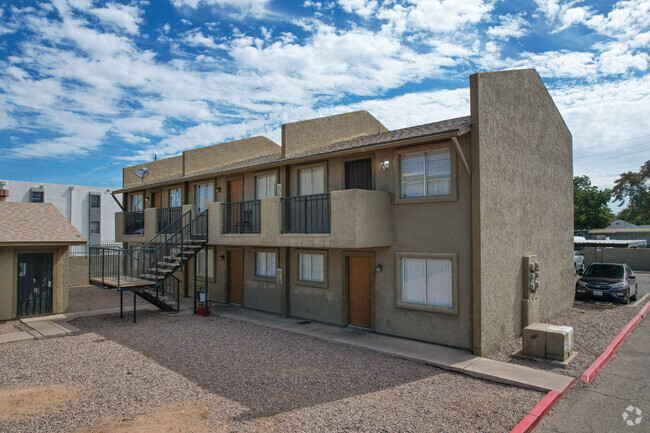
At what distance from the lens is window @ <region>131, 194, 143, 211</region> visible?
22.4 m

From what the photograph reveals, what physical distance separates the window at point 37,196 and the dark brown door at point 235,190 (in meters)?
30.5

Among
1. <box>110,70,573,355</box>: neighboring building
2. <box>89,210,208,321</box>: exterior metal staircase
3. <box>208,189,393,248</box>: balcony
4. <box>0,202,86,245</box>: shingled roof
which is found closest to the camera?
<box>110,70,573,355</box>: neighboring building

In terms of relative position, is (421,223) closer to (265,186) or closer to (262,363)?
(262,363)

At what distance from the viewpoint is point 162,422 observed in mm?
6184

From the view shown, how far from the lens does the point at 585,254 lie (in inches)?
1207

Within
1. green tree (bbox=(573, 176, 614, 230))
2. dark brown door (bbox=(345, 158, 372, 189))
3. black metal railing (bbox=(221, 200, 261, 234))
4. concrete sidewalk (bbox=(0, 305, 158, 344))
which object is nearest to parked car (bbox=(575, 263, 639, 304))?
dark brown door (bbox=(345, 158, 372, 189))

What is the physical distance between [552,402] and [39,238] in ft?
49.7

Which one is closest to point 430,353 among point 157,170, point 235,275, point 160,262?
point 235,275

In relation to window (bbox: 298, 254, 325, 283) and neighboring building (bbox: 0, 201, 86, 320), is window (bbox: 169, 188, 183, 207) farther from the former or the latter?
window (bbox: 298, 254, 325, 283)

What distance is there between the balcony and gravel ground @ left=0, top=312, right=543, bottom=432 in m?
2.78

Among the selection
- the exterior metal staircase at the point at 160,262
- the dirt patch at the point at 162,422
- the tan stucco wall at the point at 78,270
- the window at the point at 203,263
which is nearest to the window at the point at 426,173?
the dirt patch at the point at 162,422

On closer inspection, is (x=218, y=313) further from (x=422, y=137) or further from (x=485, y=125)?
(x=485, y=125)

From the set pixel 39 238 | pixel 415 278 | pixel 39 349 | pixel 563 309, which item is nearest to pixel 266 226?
pixel 415 278

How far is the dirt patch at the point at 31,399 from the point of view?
6.58m
